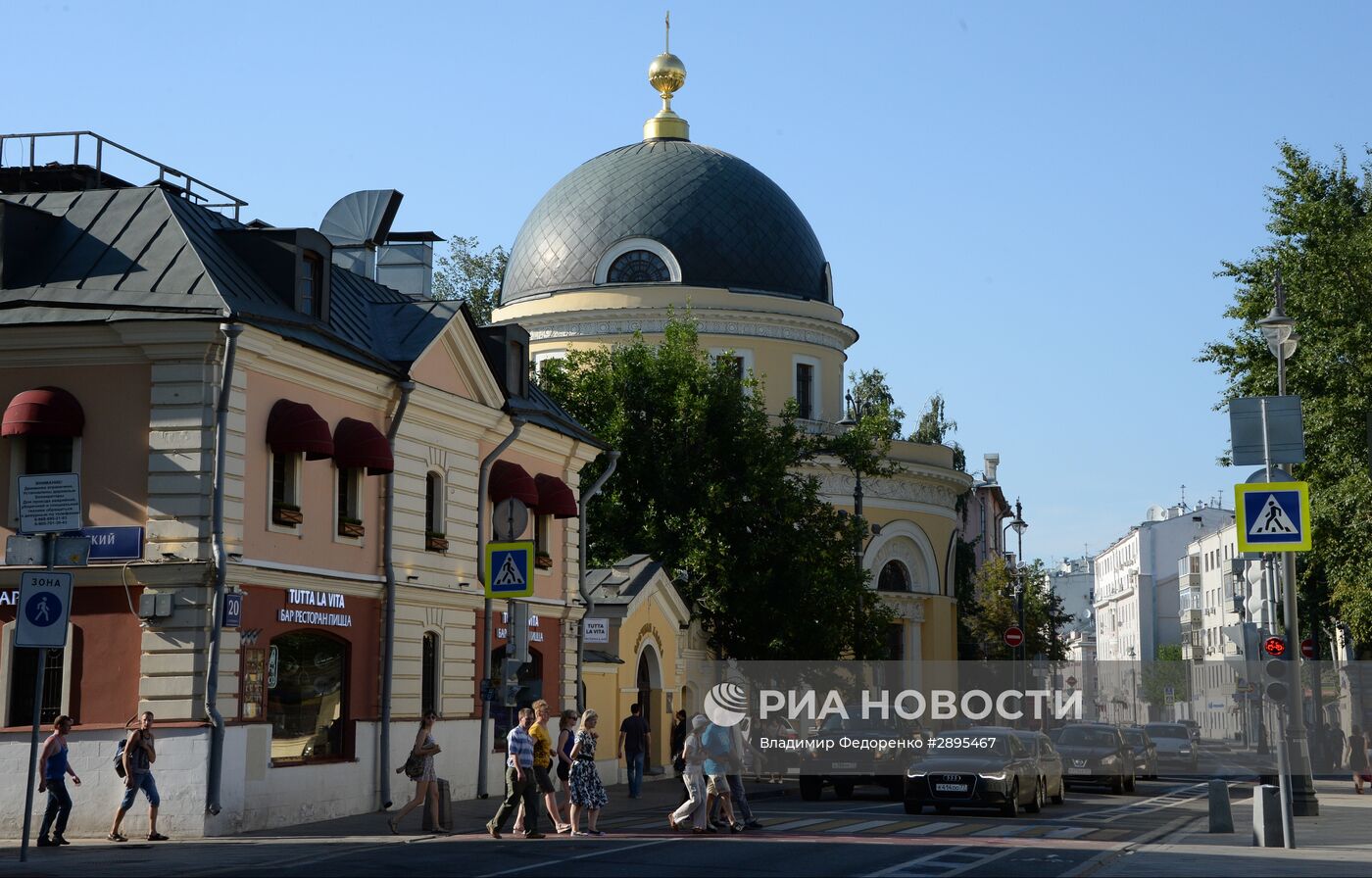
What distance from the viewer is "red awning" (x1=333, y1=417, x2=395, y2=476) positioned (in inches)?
986

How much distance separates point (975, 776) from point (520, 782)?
7940 millimetres

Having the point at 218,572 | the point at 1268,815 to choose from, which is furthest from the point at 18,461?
the point at 1268,815

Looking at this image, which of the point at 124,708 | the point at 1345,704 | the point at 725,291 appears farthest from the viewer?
the point at 1345,704

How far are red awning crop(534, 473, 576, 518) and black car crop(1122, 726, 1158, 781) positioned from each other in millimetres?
15381

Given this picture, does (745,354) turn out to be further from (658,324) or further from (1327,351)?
(1327,351)

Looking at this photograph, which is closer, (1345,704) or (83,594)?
(83,594)

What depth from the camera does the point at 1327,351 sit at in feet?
118

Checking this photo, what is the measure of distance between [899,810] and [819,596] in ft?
44.4

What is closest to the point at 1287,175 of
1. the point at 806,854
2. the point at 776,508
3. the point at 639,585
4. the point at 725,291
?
the point at 776,508

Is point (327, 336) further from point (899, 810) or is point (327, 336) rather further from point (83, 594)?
point (899, 810)

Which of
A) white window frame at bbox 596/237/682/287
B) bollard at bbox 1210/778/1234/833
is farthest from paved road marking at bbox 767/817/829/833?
white window frame at bbox 596/237/682/287

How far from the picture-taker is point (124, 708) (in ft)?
71.7

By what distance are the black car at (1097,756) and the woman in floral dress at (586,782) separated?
50.9 ft

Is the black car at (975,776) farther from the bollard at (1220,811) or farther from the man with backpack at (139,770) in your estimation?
the man with backpack at (139,770)
